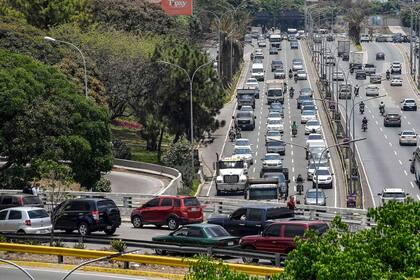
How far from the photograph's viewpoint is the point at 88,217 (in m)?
49.0

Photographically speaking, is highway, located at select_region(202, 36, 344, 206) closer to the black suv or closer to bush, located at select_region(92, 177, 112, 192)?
bush, located at select_region(92, 177, 112, 192)

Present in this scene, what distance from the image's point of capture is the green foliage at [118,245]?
135 ft

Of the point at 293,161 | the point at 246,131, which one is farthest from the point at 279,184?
the point at 246,131

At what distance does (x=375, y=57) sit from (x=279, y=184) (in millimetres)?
104009

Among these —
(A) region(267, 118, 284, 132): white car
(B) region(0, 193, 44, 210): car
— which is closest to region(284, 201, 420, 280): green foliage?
(B) region(0, 193, 44, 210): car

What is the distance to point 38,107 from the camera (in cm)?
6469

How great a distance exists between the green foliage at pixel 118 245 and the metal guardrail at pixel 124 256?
753 millimetres

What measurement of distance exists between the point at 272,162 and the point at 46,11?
35.7m

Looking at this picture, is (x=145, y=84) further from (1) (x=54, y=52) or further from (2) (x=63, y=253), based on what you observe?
(2) (x=63, y=253)

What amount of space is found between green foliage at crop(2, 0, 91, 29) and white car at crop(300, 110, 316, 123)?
829 inches

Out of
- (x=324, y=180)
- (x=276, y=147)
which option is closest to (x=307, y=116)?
(x=276, y=147)

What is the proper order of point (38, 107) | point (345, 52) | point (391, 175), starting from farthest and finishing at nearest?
point (345, 52), point (391, 175), point (38, 107)

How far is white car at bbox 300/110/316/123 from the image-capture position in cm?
11025

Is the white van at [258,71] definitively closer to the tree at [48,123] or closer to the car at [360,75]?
the car at [360,75]
